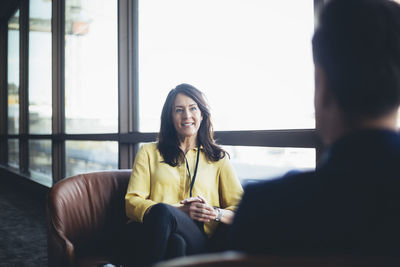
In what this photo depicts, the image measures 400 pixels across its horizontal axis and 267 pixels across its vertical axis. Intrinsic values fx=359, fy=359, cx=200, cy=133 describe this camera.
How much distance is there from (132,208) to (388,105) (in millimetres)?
1665

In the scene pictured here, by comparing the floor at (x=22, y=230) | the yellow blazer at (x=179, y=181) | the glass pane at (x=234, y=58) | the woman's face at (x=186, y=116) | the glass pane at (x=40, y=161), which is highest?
the glass pane at (x=234, y=58)

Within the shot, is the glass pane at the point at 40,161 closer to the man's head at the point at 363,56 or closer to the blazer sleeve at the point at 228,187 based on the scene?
the blazer sleeve at the point at 228,187

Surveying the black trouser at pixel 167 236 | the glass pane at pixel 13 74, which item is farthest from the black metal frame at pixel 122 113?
the black trouser at pixel 167 236

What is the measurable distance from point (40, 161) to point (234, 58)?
5188mm

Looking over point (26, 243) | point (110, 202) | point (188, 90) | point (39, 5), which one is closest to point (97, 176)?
point (110, 202)

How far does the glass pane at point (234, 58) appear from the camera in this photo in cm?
213

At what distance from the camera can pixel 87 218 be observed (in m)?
2.26

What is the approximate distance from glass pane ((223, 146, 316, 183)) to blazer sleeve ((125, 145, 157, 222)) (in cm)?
69

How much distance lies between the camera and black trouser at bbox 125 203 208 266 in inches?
69.1

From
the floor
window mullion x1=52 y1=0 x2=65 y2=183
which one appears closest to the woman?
the floor

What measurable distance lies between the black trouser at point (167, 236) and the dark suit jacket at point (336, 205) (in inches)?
46.4

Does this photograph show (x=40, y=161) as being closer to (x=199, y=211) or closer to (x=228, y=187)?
(x=228, y=187)

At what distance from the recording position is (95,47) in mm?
4629

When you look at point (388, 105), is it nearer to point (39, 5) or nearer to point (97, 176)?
point (97, 176)
